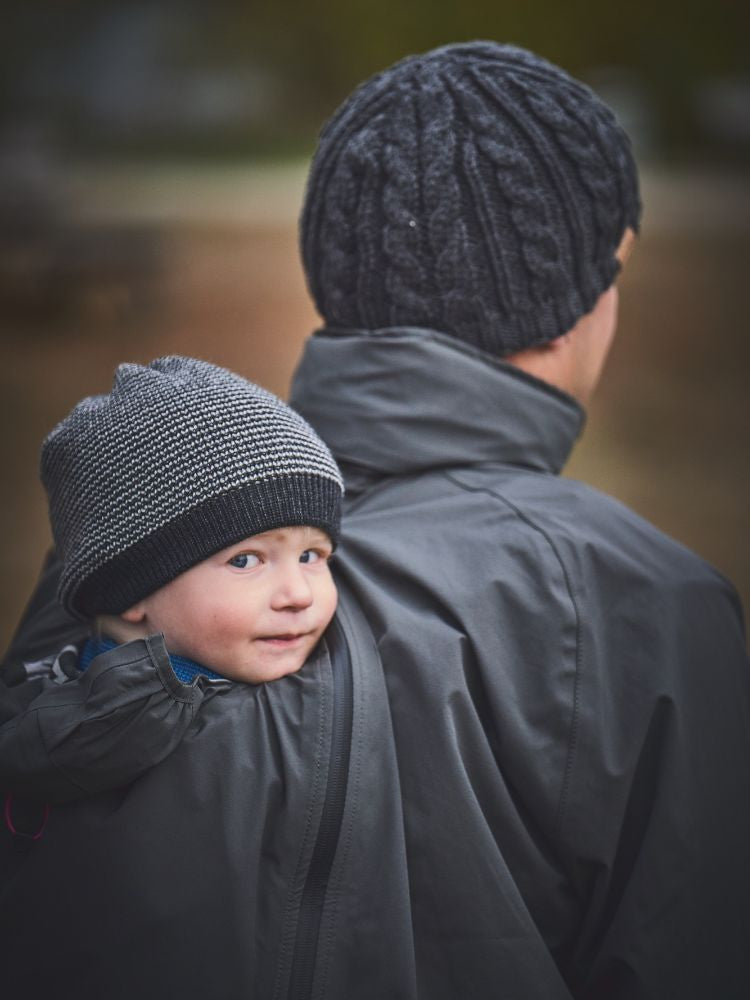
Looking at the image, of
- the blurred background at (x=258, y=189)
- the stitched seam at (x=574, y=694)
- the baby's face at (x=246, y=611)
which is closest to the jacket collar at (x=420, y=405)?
the stitched seam at (x=574, y=694)

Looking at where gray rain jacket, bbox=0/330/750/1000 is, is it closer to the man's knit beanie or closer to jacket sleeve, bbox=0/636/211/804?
jacket sleeve, bbox=0/636/211/804

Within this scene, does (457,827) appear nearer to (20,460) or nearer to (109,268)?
(20,460)

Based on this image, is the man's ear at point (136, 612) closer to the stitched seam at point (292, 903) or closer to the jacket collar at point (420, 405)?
the stitched seam at point (292, 903)

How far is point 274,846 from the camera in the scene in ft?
3.27

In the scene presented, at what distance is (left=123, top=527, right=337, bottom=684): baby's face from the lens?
1.06 meters

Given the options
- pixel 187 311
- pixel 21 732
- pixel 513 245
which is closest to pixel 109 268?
pixel 187 311

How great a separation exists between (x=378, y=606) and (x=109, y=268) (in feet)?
15.5

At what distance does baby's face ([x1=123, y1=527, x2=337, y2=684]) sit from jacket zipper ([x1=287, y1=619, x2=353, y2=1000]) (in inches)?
Result: 2.7

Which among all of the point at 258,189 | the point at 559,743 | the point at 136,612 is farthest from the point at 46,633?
the point at 258,189

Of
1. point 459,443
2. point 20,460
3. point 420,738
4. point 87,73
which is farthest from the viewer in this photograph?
point 87,73

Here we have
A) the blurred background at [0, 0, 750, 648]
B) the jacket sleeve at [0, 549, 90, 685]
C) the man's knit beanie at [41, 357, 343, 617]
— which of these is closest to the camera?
the man's knit beanie at [41, 357, 343, 617]

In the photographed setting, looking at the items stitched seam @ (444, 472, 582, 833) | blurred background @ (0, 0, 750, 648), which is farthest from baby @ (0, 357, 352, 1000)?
blurred background @ (0, 0, 750, 648)

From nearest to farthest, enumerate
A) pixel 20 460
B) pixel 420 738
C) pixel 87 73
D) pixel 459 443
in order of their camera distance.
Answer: pixel 420 738, pixel 459 443, pixel 20 460, pixel 87 73

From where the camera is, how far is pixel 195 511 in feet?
3.45
